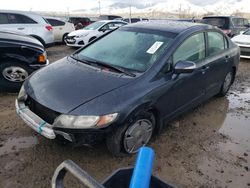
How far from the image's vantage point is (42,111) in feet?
9.51

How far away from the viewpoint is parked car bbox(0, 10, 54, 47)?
8.88m

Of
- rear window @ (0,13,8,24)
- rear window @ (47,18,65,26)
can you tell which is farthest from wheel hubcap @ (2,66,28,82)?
rear window @ (47,18,65,26)

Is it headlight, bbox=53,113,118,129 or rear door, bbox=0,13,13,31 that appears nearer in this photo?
headlight, bbox=53,113,118,129

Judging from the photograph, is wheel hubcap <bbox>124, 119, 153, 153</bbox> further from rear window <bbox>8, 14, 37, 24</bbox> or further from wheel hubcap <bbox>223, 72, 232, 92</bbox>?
rear window <bbox>8, 14, 37, 24</bbox>

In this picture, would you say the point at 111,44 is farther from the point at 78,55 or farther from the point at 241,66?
the point at 241,66

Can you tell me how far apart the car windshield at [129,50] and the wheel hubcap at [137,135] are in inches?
27.0

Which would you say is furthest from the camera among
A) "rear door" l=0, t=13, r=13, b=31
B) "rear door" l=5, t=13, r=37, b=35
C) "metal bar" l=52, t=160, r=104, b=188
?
"rear door" l=5, t=13, r=37, b=35


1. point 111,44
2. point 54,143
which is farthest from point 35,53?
point 54,143

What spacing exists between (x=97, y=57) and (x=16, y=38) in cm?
245

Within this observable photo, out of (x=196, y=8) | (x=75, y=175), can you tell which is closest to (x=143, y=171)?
(x=75, y=175)

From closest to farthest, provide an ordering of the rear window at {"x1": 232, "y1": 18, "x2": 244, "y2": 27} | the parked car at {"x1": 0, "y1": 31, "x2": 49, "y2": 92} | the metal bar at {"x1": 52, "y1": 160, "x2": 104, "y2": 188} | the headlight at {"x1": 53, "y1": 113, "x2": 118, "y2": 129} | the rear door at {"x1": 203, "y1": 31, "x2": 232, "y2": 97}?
the metal bar at {"x1": 52, "y1": 160, "x2": 104, "y2": 188}, the headlight at {"x1": 53, "y1": 113, "x2": 118, "y2": 129}, the rear door at {"x1": 203, "y1": 31, "x2": 232, "y2": 97}, the parked car at {"x1": 0, "y1": 31, "x2": 49, "y2": 92}, the rear window at {"x1": 232, "y1": 18, "x2": 244, "y2": 27}

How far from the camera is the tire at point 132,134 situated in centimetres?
288

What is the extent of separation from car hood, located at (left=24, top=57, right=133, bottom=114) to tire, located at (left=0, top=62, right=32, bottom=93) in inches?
67.1

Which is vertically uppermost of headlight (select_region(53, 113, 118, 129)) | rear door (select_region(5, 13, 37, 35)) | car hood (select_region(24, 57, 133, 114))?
rear door (select_region(5, 13, 37, 35))
